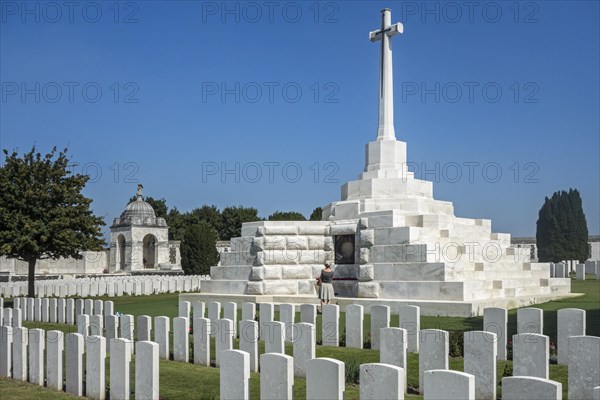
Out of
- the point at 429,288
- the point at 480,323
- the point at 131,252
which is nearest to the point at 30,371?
the point at 480,323

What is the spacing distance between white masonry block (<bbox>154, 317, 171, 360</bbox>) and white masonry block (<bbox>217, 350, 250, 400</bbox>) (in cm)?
357

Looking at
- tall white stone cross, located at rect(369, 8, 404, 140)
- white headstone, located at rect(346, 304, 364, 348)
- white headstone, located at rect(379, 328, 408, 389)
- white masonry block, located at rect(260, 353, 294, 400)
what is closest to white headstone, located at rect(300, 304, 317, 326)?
white headstone, located at rect(346, 304, 364, 348)

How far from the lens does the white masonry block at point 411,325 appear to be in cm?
859

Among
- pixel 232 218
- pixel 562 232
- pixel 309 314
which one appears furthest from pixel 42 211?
pixel 232 218

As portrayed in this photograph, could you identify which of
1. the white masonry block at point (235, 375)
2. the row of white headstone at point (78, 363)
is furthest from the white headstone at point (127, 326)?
the white masonry block at point (235, 375)

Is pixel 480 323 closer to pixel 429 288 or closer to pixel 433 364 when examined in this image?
pixel 429 288

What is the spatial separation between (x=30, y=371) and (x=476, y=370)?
17.7 feet

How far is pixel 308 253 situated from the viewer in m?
16.1

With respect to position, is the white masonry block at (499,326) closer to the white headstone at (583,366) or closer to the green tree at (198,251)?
the white headstone at (583,366)

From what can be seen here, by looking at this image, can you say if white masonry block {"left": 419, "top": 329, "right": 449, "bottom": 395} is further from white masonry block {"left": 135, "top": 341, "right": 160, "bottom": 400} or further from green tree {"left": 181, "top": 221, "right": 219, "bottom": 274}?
green tree {"left": 181, "top": 221, "right": 219, "bottom": 274}

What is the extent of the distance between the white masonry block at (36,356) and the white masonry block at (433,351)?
14.9 ft

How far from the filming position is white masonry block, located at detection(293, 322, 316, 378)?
283 inches

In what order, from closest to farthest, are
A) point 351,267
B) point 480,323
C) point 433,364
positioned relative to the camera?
point 433,364, point 480,323, point 351,267

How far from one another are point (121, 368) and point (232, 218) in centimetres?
5651
